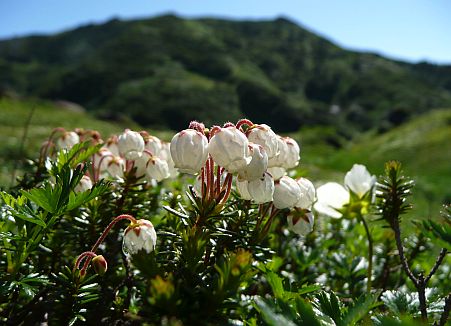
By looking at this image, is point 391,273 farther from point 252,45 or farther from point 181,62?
point 252,45

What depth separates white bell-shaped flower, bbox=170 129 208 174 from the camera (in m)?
1.56

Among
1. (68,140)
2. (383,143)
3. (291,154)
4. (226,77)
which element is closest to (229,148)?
(291,154)

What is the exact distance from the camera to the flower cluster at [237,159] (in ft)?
5.03

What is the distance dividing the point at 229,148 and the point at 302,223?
680 mm

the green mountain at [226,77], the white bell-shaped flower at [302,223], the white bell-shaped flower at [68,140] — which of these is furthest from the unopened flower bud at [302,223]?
the green mountain at [226,77]

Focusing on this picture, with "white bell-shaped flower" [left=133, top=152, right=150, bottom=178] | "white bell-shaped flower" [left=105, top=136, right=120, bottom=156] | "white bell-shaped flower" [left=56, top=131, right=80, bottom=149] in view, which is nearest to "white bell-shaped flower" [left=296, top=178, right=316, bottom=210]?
"white bell-shaped flower" [left=133, top=152, right=150, bottom=178]

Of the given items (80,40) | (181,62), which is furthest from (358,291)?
(80,40)

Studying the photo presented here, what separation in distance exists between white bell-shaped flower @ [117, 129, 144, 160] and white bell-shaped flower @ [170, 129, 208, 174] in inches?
28.5

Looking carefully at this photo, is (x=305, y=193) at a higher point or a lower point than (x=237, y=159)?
lower

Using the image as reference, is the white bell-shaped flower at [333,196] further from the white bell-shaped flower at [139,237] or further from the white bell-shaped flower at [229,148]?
the white bell-shaped flower at [139,237]

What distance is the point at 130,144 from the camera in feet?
7.43

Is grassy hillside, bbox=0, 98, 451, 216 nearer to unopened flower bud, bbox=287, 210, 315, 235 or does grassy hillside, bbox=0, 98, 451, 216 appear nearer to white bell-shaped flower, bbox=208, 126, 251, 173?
unopened flower bud, bbox=287, 210, 315, 235

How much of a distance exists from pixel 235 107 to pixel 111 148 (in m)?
102

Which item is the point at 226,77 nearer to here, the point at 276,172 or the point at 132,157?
the point at 132,157
